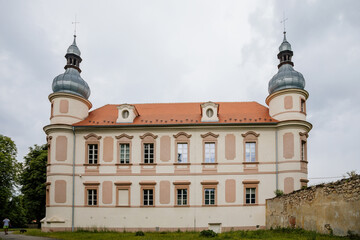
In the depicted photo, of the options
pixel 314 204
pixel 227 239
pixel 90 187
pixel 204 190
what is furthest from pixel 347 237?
pixel 90 187

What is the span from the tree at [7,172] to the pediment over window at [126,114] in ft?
53.5

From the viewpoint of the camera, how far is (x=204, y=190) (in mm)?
26922

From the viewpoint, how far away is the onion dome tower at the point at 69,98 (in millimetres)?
28266

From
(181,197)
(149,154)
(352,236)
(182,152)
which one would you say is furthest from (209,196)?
(352,236)

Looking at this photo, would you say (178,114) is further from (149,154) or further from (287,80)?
(287,80)

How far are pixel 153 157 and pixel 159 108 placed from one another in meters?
5.37

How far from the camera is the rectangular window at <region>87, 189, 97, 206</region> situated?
27409 mm

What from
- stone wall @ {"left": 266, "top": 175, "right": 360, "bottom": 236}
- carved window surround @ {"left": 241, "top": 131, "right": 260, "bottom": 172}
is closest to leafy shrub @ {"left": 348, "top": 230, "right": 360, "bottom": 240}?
stone wall @ {"left": 266, "top": 175, "right": 360, "bottom": 236}

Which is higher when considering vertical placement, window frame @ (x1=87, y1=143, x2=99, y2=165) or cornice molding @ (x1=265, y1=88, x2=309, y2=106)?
cornice molding @ (x1=265, y1=88, x2=309, y2=106)

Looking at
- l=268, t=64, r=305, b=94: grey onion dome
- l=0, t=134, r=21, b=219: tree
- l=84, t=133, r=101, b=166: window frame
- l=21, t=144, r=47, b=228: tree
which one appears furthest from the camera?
l=21, t=144, r=47, b=228: tree

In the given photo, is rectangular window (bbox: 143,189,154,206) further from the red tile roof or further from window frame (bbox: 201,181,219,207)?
the red tile roof

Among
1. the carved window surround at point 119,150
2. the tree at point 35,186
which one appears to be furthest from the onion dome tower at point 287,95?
the tree at point 35,186

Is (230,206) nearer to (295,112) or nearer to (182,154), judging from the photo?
(182,154)

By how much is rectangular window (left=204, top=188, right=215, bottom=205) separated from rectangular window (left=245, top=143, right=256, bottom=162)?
3.85m
